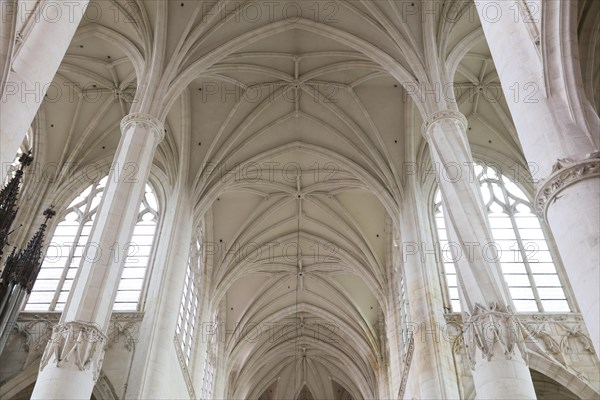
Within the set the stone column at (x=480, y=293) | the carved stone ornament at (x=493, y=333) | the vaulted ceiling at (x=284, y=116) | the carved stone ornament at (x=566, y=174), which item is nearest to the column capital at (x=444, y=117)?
the vaulted ceiling at (x=284, y=116)

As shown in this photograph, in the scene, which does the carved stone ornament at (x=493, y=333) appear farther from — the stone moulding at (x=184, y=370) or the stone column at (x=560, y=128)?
the stone moulding at (x=184, y=370)

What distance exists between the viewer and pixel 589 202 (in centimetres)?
688

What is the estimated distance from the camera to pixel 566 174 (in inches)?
281

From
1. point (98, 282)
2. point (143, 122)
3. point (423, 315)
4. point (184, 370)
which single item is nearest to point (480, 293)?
point (423, 315)

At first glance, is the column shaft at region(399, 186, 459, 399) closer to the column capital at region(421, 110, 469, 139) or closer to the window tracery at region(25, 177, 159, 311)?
the column capital at region(421, 110, 469, 139)

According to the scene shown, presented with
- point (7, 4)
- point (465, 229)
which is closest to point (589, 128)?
point (465, 229)

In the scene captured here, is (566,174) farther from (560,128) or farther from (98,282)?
(98,282)

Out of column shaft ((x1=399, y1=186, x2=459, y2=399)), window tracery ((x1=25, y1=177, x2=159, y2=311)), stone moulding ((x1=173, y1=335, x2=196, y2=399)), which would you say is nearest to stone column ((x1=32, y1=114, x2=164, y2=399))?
window tracery ((x1=25, y1=177, x2=159, y2=311))

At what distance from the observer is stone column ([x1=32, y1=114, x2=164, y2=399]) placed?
1021cm

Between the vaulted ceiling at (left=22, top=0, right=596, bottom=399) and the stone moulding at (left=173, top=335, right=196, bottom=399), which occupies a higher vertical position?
the vaulted ceiling at (left=22, top=0, right=596, bottom=399)

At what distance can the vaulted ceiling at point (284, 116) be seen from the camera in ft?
58.1

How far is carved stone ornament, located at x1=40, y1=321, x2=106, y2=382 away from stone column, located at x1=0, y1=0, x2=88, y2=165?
12.3 ft

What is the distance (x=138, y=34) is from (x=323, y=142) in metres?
8.38

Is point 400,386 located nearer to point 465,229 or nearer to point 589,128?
point 465,229
